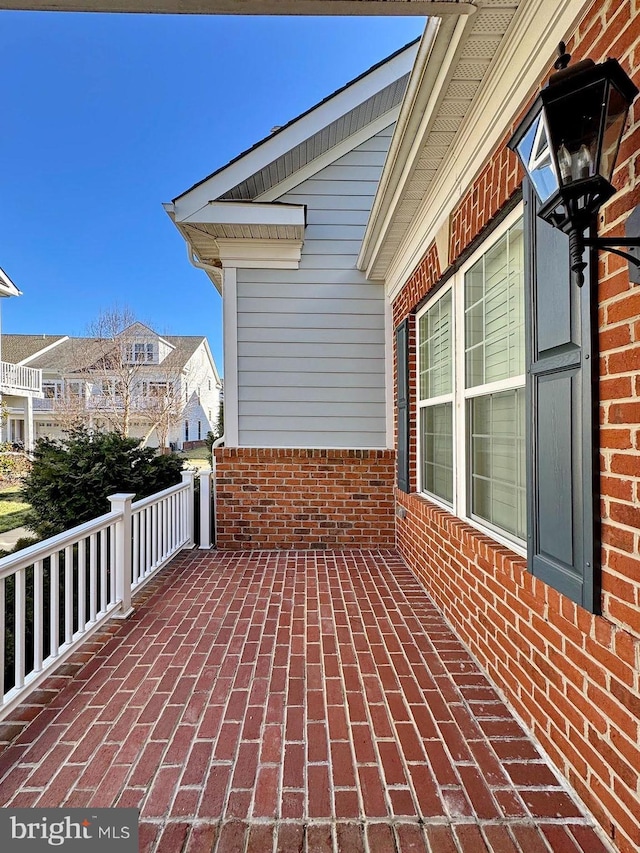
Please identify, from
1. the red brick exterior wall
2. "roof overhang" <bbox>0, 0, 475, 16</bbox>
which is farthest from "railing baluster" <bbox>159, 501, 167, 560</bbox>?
"roof overhang" <bbox>0, 0, 475, 16</bbox>

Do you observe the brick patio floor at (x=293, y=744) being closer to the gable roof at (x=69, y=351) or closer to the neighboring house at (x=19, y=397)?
the gable roof at (x=69, y=351)

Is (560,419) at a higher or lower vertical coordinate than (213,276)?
lower

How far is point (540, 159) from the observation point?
1.30 meters

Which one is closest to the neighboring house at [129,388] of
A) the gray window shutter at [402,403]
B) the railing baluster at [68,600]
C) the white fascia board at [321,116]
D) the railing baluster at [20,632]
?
the white fascia board at [321,116]

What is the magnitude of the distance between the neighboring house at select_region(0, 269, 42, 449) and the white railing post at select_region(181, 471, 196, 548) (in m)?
11.4

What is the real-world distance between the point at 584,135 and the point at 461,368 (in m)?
1.81

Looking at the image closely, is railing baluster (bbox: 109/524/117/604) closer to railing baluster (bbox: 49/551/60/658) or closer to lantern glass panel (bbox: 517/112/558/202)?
railing baluster (bbox: 49/551/60/658)

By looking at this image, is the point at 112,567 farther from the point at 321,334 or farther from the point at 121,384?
the point at 121,384

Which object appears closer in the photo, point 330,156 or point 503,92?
point 503,92

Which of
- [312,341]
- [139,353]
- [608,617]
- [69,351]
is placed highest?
[69,351]

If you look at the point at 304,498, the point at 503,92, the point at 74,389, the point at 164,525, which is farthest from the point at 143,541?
the point at 74,389

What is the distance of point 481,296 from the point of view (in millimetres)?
2621

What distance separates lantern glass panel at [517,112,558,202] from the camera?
1.24 metres

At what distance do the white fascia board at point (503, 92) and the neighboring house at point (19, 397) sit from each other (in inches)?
581
